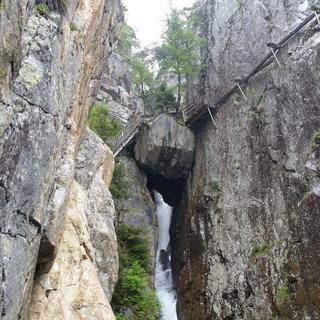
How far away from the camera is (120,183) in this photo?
21125 millimetres

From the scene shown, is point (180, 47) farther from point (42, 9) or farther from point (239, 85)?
point (42, 9)

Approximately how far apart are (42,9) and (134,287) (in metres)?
10.5

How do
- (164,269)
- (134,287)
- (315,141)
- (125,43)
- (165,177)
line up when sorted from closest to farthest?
(134,287), (315,141), (164,269), (165,177), (125,43)

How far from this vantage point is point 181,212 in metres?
22.8

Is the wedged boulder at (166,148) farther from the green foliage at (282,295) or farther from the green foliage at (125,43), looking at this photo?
the green foliage at (125,43)

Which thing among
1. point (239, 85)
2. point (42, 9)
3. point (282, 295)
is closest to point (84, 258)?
point (42, 9)

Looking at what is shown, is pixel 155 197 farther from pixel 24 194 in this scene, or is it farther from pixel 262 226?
pixel 24 194

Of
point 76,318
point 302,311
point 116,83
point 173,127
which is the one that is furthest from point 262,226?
point 116,83

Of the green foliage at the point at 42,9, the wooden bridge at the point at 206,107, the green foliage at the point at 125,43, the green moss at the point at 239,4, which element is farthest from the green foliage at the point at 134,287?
the green foliage at the point at 125,43

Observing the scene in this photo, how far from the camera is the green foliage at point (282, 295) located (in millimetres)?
14414

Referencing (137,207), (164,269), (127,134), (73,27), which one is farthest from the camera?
(127,134)

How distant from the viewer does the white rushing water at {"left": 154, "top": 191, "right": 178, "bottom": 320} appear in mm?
19547

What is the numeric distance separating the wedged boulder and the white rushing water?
289 centimetres

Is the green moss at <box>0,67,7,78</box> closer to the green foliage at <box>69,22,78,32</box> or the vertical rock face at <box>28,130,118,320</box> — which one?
the vertical rock face at <box>28,130,118,320</box>
